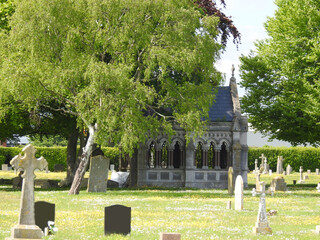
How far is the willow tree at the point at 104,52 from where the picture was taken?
30766 millimetres

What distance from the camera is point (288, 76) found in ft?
140

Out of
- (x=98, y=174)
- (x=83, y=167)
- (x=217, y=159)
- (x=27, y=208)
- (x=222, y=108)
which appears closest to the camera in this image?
(x=27, y=208)

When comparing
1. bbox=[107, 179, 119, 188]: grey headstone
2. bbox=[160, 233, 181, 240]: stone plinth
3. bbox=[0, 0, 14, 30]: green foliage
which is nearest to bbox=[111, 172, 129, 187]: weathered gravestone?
bbox=[107, 179, 119, 188]: grey headstone

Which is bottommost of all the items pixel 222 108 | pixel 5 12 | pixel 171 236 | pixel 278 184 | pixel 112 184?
pixel 171 236

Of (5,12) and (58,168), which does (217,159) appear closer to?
(5,12)

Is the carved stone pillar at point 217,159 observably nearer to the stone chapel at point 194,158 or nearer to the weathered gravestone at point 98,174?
the stone chapel at point 194,158

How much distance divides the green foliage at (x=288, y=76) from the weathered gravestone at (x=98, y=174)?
14.4 m

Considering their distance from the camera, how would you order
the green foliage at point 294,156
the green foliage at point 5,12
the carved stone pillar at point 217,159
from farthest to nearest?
the green foliage at point 294,156 → the carved stone pillar at point 217,159 → the green foliage at point 5,12

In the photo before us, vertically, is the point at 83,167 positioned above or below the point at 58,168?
above

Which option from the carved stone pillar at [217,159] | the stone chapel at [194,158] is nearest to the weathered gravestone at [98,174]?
the stone chapel at [194,158]

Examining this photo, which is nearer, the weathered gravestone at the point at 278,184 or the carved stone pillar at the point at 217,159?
the weathered gravestone at the point at 278,184

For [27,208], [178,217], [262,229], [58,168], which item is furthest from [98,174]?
[58,168]

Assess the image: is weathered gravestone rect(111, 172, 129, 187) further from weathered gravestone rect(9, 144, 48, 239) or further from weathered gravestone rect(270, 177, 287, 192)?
weathered gravestone rect(9, 144, 48, 239)

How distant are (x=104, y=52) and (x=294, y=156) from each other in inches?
1735
